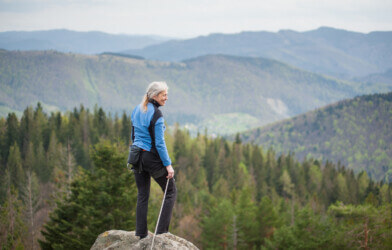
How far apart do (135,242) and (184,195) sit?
5789 centimetres

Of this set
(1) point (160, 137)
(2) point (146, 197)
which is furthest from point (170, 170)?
(2) point (146, 197)

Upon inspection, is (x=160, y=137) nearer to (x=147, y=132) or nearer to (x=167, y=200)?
(x=147, y=132)

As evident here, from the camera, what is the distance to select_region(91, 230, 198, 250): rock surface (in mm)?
10094

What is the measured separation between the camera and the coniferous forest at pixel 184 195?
2223 cm

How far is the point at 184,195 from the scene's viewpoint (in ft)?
222

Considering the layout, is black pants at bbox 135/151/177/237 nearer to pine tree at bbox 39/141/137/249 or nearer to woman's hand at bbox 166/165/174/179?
woman's hand at bbox 166/165/174/179

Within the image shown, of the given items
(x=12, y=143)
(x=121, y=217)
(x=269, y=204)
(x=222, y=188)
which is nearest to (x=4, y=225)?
(x=121, y=217)

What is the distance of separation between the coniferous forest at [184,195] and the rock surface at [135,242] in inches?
177

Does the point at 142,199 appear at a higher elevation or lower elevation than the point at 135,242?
higher

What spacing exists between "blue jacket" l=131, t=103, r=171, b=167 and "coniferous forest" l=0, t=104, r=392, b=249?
15.4 feet

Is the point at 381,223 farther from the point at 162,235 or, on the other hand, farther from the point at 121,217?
the point at 162,235

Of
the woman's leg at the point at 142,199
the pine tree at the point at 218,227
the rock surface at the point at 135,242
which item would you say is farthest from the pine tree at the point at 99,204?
the pine tree at the point at 218,227

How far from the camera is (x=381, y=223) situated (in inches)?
869

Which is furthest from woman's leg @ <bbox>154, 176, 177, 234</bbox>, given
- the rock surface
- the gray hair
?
the gray hair
